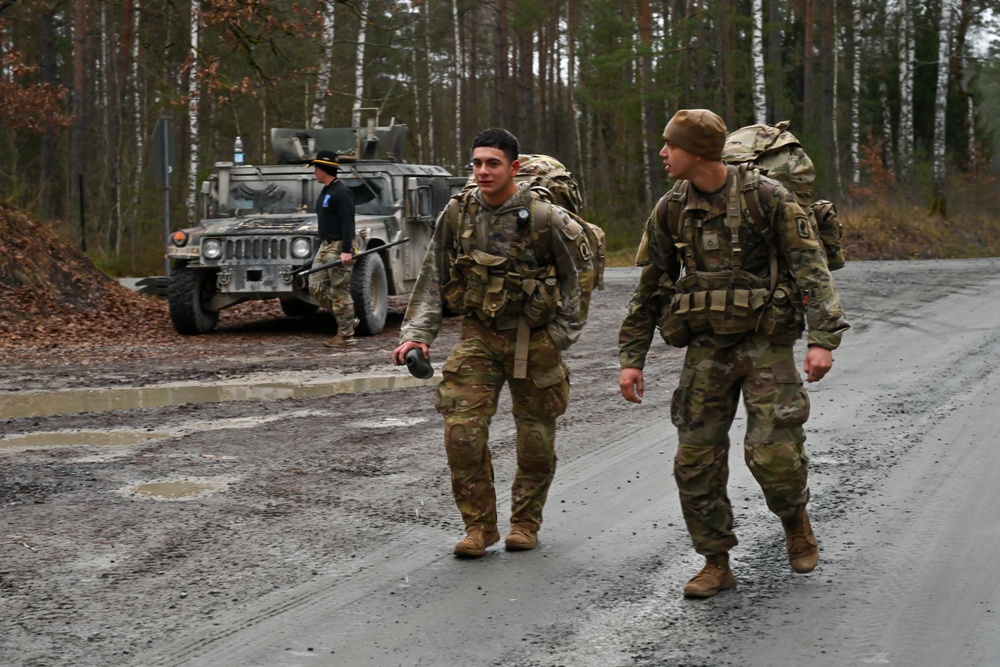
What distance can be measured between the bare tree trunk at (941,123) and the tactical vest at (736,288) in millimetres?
25990

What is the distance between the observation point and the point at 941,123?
100.0 feet

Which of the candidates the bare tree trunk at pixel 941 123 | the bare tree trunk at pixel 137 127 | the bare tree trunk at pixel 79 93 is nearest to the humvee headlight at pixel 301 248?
the bare tree trunk at pixel 137 127

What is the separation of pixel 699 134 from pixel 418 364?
1467mm

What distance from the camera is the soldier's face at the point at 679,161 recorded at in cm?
484

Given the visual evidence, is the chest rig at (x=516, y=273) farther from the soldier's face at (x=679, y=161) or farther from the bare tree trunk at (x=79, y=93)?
the bare tree trunk at (x=79, y=93)

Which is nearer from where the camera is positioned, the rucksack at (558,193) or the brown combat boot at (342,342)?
the rucksack at (558,193)

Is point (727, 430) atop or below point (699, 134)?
below

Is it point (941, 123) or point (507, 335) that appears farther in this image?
point (941, 123)

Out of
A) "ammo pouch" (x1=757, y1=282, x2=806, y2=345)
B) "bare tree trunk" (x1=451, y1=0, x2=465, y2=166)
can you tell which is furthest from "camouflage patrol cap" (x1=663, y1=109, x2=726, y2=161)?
"bare tree trunk" (x1=451, y1=0, x2=465, y2=166)

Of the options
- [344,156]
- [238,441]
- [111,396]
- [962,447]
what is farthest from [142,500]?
[344,156]

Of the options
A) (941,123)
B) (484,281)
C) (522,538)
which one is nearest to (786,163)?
(484,281)

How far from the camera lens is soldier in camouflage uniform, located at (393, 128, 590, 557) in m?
5.46

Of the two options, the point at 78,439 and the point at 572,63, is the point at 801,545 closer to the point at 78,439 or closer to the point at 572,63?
the point at 78,439

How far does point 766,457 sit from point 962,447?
333 centimetres
